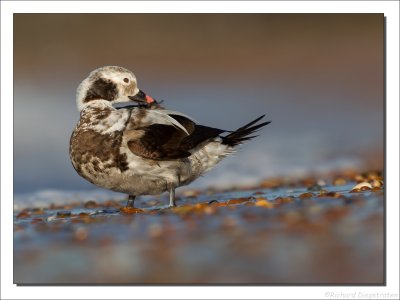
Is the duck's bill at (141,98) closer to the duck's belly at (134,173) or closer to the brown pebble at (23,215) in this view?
the duck's belly at (134,173)

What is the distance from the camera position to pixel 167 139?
6.53m

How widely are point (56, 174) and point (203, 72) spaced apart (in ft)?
5.15

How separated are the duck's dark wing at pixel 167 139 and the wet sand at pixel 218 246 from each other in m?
0.45

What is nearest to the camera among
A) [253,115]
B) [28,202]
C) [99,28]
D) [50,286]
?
[50,286]

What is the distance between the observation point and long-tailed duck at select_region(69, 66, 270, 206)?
6.38 meters

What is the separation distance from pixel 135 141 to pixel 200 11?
43.2 inches

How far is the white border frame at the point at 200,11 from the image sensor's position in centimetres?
550

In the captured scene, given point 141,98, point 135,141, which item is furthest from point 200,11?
point 135,141

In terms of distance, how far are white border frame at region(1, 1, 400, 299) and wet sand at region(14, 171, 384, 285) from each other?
8cm

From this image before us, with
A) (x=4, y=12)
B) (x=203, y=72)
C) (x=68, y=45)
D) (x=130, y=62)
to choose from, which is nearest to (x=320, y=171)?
(x=203, y=72)

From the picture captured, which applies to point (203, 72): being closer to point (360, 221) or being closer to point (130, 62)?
point (130, 62)

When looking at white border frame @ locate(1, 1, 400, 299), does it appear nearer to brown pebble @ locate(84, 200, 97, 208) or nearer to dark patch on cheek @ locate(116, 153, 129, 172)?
dark patch on cheek @ locate(116, 153, 129, 172)

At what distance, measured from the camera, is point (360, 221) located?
5680mm

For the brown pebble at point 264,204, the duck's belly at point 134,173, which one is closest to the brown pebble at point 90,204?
the duck's belly at point 134,173
